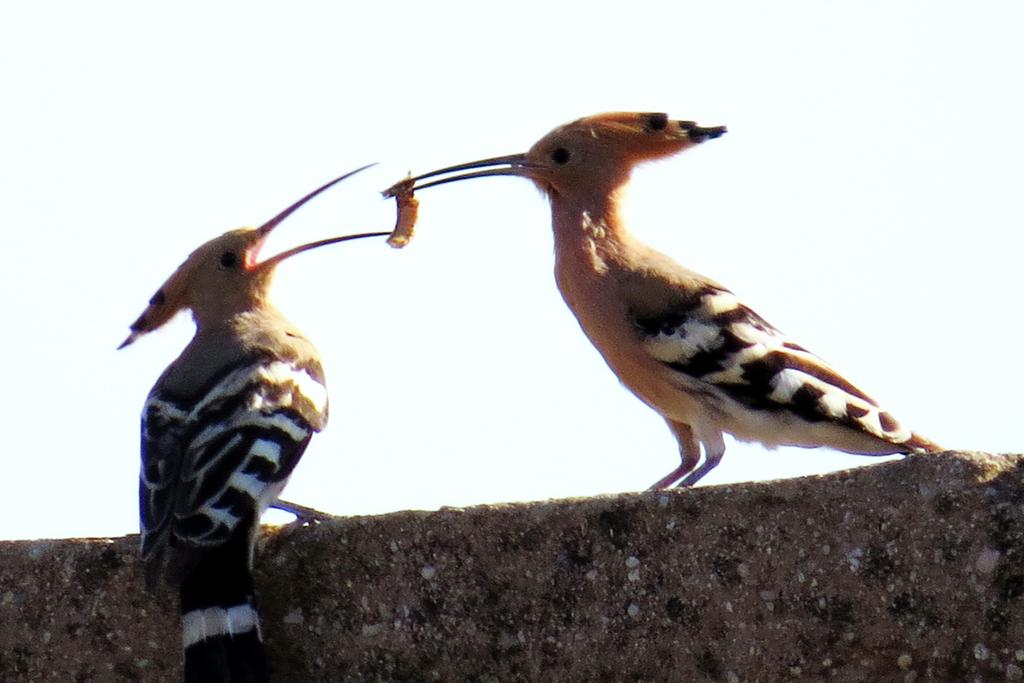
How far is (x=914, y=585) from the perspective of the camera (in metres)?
2.09

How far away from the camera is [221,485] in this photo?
9.45ft

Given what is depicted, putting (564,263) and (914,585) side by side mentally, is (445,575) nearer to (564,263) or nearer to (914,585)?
(914,585)

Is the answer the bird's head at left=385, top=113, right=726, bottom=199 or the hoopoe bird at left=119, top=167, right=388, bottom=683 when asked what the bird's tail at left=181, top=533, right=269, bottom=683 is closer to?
the hoopoe bird at left=119, top=167, right=388, bottom=683

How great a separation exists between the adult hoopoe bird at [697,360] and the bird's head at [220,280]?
0.64m

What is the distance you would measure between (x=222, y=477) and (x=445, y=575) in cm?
70

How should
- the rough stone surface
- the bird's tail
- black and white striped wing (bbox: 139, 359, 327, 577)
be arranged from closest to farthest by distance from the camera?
1. the rough stone surface
2. the bird's tail
3. black and white striped wing (bbox: 139, 359, 327, 577)

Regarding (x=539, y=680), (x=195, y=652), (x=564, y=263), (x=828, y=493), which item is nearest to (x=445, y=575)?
(x=539, y=680)

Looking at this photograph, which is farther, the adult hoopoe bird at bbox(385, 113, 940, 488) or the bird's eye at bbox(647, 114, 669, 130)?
the bird's eye at bbox(647, 114, 669, 130)

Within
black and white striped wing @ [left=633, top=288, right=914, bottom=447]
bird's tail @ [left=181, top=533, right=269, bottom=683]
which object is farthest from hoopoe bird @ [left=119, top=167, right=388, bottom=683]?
black and white striped wing @ [left=633, top=288, right=914, bottom=447]

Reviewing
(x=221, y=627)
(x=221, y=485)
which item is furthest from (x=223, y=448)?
(x=221, y=627)

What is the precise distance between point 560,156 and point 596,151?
4.0 inches

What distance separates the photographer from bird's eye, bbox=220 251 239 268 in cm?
457

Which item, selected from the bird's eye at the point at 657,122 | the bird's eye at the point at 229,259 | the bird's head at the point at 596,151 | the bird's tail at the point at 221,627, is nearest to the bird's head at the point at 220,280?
the bird's eye at the point at 229,259

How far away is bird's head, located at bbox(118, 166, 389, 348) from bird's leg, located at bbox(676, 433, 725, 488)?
1126 mm
